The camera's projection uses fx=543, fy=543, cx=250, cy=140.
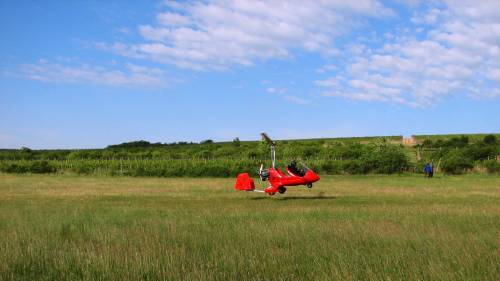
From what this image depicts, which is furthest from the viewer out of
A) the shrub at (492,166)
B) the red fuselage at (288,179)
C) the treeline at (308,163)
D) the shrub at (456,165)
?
the shrub at (456,165)

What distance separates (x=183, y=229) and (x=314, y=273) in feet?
A: 18.4

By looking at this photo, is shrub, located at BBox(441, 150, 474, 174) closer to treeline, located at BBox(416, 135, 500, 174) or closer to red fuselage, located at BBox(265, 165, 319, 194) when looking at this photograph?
treeline, located at BBox(416, 135, 500, 174)

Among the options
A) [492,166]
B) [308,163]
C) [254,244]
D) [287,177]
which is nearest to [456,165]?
[492,166]

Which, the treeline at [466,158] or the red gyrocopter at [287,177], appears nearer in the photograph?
the red gyrocopter at [287,177]

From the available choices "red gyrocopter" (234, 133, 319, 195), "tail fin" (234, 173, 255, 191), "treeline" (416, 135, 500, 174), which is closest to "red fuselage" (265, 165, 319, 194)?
"red gyrocopter" (234, 133, 319, 195)

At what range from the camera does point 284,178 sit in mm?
23625

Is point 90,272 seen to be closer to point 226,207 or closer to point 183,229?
point 183,229

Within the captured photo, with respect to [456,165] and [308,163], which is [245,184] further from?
[456,165]

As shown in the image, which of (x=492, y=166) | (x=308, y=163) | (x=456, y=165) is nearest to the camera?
(x=492, y=166)

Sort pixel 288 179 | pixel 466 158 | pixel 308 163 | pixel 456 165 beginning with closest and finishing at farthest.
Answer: pixel 288 179 < pixel 456 165 < pixel 466 158 < pixel 308 163

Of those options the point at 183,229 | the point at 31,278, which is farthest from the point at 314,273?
the point at 183,229

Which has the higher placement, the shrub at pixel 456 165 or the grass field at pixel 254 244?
the shrub at pixel 456 165

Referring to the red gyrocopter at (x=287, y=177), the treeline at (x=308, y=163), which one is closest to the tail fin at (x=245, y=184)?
the red gyrocopter at (x=287, y=177)

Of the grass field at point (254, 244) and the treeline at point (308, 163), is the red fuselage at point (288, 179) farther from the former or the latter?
the treeline at point (308, 163)
